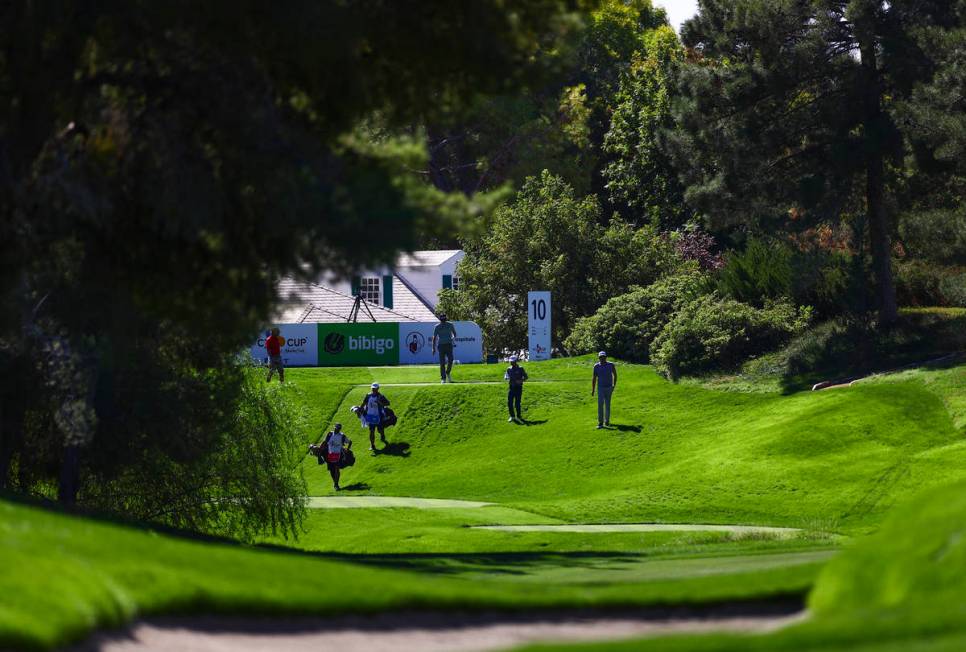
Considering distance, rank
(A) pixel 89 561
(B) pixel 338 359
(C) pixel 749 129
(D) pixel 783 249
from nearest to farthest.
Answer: (A) pixel 89 561
(C) pixel 749 129
(D) pixel 783 249
(B) pixel 338 359

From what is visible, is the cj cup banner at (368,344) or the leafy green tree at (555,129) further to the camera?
the leafy green tree at (555,129)

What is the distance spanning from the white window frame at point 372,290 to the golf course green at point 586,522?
9.45m

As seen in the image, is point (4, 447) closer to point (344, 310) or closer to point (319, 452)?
point (319, 452)

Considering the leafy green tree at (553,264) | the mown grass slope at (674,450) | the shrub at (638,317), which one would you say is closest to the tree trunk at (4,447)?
the mown grass slope at (674,450)

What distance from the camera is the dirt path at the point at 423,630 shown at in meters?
11.4

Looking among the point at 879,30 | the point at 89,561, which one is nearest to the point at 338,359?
the point at 879,30

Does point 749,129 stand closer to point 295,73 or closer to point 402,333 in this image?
point 402,333

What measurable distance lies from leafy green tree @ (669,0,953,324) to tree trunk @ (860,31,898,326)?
4cm

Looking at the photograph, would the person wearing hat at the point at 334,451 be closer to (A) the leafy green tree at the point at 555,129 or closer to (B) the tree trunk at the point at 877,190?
(B) the tree trunk at the point at 877,190

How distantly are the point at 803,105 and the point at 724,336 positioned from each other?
7.35 m

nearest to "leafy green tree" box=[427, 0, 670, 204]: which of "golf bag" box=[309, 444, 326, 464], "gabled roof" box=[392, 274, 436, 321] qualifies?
"gabled roof" box=[392, 274, 436, 321]

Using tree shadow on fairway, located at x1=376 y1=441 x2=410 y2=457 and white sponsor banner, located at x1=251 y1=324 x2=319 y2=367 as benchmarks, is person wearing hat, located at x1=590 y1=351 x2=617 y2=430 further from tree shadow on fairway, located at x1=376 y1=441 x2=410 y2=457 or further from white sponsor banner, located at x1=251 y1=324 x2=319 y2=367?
white sponsor banner, located at x1=251 y1=324 x2=319 y2=367

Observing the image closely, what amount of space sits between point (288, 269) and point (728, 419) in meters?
26.9

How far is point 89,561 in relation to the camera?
1235cm
